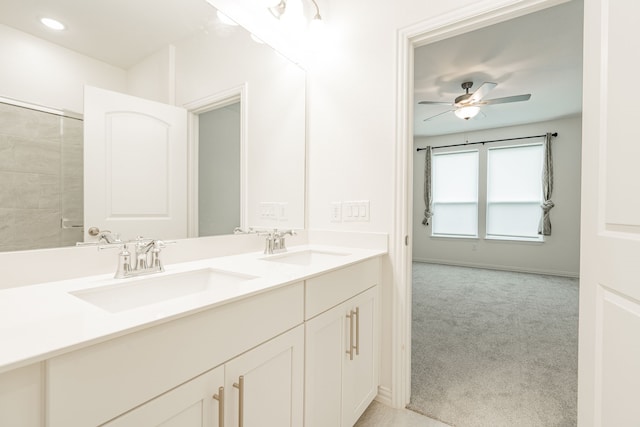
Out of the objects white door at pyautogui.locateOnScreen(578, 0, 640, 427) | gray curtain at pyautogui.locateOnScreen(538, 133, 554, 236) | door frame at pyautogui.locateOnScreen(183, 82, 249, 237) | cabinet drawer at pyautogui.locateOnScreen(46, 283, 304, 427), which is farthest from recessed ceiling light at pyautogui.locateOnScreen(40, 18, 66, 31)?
gray curtain at pyautogui.locateOnScreen(538, 133, 554, 236)

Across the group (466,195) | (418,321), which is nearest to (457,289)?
(418,321)

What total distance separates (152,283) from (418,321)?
2.48 metres

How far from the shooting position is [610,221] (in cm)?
90

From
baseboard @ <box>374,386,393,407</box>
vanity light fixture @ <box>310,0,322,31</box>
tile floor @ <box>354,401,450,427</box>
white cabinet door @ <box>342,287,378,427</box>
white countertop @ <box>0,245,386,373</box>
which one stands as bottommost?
tile floor @ <box>354,401,450,427</box>

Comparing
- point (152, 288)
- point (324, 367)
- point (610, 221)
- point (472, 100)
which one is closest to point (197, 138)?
point (152, 288)

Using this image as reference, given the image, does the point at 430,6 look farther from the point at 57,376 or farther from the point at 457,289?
the point at 457,289

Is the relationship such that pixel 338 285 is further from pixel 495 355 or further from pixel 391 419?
pixel 495 355

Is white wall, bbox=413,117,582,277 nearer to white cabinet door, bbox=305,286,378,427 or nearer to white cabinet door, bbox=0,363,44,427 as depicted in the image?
white cabinet door, bbox=305,286,378,427

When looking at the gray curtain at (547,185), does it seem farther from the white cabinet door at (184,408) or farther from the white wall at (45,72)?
the white wall at (45,72)

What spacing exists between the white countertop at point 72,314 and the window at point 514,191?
5239 millimetres

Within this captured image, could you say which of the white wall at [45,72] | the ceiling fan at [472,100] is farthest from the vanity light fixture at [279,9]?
the ceiling fan at [472,100]

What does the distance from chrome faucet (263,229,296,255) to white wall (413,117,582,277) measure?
16.0 ft

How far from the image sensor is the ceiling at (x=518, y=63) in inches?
93.8

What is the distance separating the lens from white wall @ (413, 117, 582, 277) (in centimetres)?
459
